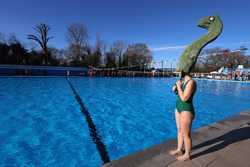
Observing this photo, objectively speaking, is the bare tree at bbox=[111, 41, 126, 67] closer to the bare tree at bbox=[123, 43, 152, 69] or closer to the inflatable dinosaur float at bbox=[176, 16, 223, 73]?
the bare tree at bbox=[123, 43, 152, 69]

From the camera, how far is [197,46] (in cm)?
185

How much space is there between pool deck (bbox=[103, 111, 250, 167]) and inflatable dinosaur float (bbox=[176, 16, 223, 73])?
1.11m

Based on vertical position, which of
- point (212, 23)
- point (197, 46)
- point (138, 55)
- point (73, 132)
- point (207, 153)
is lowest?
point (73, 132)

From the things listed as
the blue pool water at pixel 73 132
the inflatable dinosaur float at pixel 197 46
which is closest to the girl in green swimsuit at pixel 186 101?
the inflatable dinosaur float at pixel 197 46

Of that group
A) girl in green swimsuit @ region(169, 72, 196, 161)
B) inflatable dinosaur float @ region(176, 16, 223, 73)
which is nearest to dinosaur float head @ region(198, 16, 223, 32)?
inflatable dinosaur float @ region(176, 16, 223, 73)

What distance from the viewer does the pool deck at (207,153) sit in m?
1.90

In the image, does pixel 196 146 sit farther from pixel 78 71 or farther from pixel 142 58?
pixel 142 58

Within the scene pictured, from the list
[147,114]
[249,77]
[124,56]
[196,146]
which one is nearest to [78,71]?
[124,56]

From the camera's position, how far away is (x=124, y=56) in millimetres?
34031

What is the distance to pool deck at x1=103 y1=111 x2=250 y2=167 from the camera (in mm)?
1903

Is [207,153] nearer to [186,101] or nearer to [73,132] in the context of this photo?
[186,101]

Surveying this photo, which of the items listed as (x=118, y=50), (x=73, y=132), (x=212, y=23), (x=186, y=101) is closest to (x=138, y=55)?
(x=118, y=50)

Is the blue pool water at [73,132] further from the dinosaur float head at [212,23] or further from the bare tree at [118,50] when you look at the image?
the bare tree at [118,50]

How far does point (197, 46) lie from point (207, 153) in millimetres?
1415
